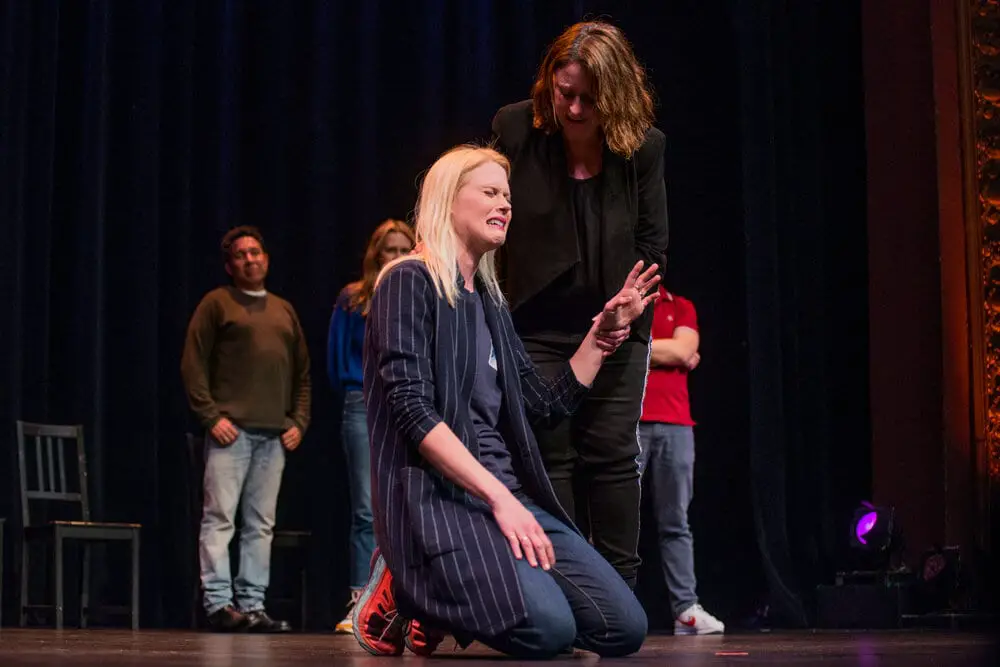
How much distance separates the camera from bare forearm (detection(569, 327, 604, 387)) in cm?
251

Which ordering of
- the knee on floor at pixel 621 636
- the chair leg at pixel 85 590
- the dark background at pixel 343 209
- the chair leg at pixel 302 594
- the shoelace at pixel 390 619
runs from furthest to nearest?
the dark background at pixel 343 209, the chair leg at pixel 302 594, the chair leg at pixel 85 590, the shoelace at pixel 390 619, the knee on floor at pixel 621 636

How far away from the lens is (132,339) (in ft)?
19.2

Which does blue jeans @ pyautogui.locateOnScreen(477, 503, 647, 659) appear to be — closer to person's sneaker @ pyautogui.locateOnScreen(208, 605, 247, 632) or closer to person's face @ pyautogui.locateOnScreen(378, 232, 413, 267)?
person's face @ pyautogui.locateOnScreen(378, 232, 413, 267)

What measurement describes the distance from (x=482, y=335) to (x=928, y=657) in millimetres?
972

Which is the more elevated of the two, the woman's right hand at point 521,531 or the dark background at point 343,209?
the dark background at point 343,209

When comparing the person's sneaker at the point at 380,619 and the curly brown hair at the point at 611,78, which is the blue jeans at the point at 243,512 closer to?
the person's sneaker at the point at 380,619

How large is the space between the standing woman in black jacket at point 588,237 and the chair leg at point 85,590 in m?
3.10

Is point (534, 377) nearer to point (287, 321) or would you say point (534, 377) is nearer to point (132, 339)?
point (287, 321)

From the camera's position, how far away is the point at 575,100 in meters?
2.60

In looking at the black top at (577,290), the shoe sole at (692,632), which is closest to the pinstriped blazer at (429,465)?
the black top at (577,290)

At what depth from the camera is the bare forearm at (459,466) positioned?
217cm

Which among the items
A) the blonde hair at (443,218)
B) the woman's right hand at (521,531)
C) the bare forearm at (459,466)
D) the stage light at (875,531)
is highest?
the blonde hair at (443,218)

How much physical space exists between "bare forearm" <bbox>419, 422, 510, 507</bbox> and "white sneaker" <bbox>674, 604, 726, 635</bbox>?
2.65 m

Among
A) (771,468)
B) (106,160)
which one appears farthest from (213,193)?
(771,468)
